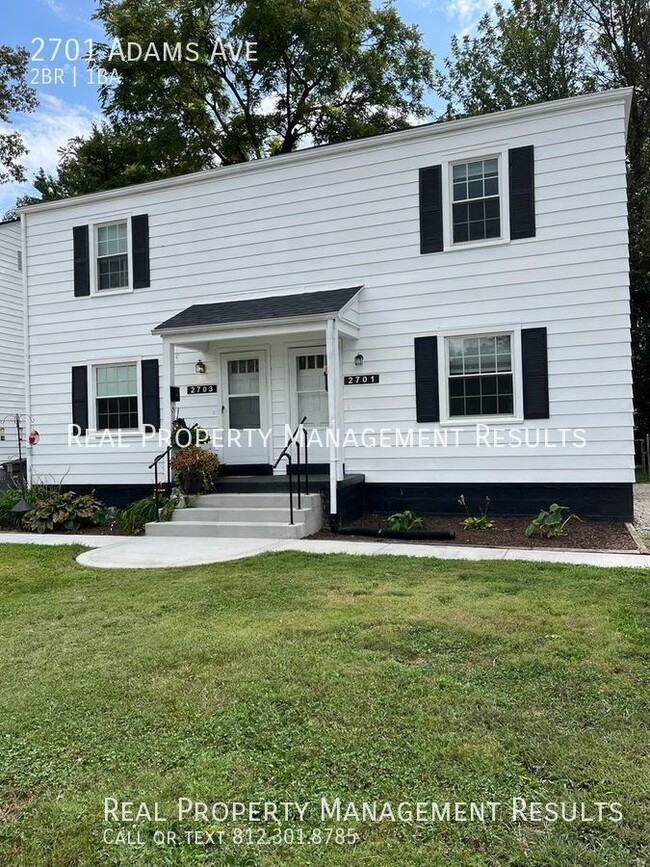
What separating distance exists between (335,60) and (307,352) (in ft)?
44.0

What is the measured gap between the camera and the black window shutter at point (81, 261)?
1166 cm

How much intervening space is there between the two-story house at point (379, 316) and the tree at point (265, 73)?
32.1 ft

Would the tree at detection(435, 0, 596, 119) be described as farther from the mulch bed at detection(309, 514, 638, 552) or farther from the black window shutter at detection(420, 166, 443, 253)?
the mulch bed at detection(309, 514, 638, 552)

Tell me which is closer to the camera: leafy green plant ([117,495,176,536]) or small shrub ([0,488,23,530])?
leafy green plant ([117,495,176,536])

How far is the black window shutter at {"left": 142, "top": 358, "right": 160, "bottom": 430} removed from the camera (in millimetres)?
11047

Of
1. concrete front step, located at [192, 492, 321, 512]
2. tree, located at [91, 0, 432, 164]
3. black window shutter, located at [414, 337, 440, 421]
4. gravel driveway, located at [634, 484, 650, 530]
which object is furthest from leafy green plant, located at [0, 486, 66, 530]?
tree, located at [91, 0, 432, 164]

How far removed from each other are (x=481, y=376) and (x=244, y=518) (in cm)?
397

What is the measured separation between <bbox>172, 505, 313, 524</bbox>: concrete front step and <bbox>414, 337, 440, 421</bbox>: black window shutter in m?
2.30

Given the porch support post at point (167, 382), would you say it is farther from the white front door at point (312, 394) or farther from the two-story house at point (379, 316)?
the white front door at point (312, 394)

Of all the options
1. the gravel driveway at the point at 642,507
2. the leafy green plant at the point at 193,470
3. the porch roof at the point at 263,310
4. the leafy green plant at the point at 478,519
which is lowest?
the gravel driveway at the point at 642,507

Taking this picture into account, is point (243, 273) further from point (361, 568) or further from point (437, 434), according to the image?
point (361, 568)

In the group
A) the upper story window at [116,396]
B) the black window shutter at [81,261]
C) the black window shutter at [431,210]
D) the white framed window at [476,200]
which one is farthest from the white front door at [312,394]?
the black window shutter at [81,261]

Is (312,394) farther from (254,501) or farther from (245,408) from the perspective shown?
(254,501)

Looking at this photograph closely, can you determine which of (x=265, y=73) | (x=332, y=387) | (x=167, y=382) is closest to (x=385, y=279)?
(x=332, y=387)
